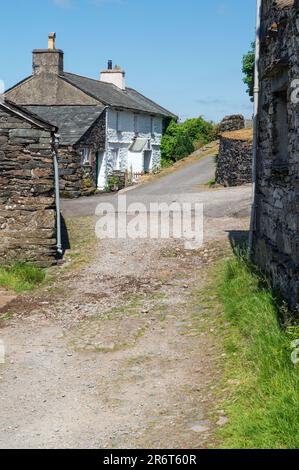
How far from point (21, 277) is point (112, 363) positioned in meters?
4.62

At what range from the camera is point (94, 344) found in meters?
7.91

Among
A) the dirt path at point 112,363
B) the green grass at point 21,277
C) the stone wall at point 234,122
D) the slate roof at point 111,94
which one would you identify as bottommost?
the dirt path at point 112,363

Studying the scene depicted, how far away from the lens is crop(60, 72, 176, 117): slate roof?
31.6m

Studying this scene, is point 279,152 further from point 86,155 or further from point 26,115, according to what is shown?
point 86,155

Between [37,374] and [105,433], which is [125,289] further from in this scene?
[105,433]

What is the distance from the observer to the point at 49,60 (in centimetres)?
3130

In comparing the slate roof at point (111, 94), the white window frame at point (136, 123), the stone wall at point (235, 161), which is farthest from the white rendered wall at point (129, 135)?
the stone wall at point (235, 161)

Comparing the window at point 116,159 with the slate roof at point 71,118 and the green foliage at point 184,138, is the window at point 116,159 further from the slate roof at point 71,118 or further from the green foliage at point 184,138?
the green foliage at point 184,138

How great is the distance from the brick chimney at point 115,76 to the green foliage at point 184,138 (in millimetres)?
4450

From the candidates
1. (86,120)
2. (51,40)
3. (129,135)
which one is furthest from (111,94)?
(86,120)

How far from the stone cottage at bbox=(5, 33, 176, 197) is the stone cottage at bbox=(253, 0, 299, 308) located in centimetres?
1446

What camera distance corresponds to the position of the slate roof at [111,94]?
31625 millimetres

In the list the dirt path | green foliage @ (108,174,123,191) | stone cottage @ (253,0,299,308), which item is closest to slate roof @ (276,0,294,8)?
stone cottage @ (253,0,299,308)

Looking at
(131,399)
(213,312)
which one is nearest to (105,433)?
(131,399)
